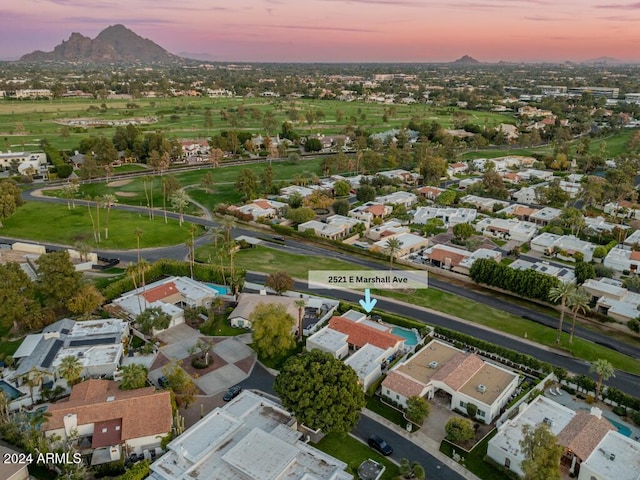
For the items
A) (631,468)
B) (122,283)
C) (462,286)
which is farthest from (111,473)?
(462,286)

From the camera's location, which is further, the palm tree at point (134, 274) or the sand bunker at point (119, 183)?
the sand bunker at point (119, 183)

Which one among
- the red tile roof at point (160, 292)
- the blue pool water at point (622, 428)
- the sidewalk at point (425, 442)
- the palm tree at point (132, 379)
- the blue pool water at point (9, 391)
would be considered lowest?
the blue pool water at point (622, 428)

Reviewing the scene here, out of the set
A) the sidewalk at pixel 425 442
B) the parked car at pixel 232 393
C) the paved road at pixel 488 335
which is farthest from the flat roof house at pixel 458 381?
the parked car at pixel 232 393

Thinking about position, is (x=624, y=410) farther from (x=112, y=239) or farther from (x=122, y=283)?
(x=112, y=239)

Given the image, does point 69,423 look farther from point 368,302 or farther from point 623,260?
point 623,260

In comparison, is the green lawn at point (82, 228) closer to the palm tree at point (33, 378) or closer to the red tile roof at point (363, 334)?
the palm tree at point (33, 378)

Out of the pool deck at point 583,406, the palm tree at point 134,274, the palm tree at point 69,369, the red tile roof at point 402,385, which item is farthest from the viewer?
the palm tree at point 134,274

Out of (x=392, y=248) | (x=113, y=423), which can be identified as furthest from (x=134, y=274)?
(x=392, y=248)

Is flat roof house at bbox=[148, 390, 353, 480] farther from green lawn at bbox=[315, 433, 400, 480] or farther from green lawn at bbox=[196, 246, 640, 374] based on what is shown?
green lawn at bbox=[196, 246, 640, 374]
